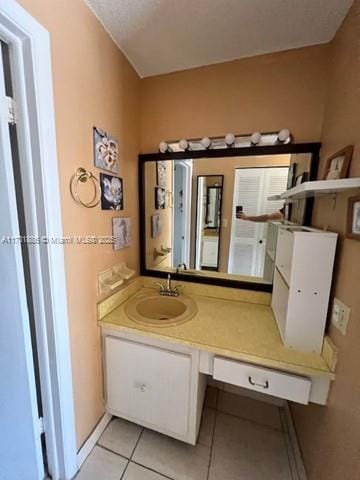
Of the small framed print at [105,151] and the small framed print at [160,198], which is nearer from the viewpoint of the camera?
the small framed print at [105,151]

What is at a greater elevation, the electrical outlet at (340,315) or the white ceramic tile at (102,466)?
the electrical outlet at (340,315)

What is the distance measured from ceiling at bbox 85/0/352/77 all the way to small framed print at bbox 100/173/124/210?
76cm

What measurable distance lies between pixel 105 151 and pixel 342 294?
133 cm

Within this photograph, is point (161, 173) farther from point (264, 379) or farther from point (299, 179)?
point (264, 379)

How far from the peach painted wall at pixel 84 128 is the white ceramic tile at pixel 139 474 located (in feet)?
0.97

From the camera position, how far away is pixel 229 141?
131 centimetres

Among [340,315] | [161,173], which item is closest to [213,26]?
[161,173]

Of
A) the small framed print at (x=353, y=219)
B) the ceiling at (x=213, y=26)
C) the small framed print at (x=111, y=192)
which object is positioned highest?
the ceiling at (x=213, y=26)

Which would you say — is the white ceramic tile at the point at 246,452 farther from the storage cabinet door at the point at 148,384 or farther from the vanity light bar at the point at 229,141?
the vanity light bar at the point at 229,141

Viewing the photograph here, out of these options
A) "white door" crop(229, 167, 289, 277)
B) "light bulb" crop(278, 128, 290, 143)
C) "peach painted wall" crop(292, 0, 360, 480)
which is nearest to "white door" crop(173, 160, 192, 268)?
"white door" crop(229, 167, 289, 277)

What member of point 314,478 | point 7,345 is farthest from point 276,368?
point 7,345

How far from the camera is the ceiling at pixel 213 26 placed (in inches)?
37.6

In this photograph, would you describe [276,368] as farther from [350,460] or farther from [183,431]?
[183,431]

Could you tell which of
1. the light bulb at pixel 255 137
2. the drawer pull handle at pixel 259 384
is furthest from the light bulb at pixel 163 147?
the drawer pull handle at pixel 259 384
